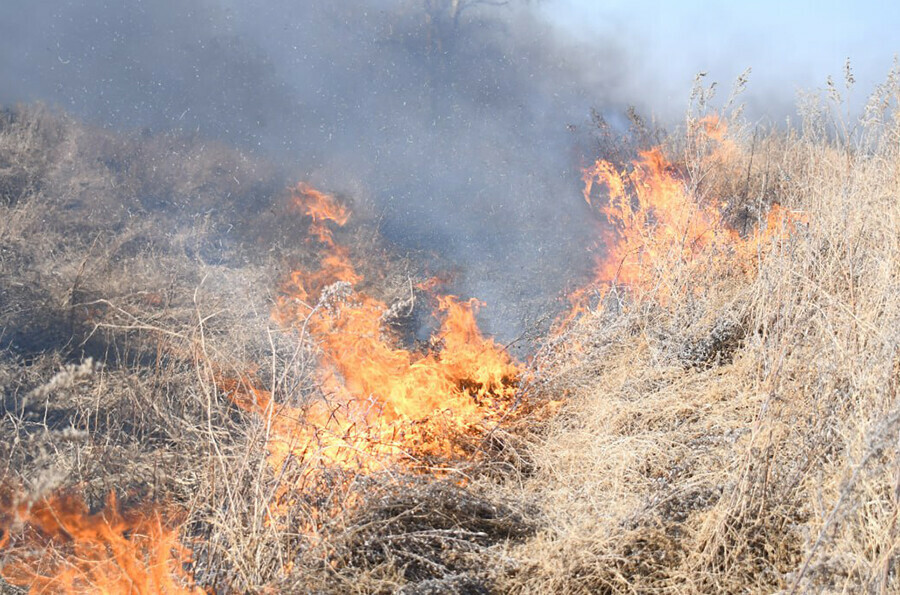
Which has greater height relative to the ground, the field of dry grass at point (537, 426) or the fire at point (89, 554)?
the field of dry grass at point (537, 426)

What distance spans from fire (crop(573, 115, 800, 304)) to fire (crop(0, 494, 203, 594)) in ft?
11.8

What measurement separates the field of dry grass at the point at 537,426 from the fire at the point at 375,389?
129 mm

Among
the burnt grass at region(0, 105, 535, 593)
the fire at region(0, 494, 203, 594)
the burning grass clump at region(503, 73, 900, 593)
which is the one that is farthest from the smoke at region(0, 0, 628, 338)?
the fire at region(0, 494, 203, 594)

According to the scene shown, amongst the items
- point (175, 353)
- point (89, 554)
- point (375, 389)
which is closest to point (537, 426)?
point (375, 389)

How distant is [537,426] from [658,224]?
3141 mm

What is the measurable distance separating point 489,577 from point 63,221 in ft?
17.0

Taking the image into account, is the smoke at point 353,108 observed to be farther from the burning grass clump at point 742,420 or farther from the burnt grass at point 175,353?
the burning grass clump at point 742,420

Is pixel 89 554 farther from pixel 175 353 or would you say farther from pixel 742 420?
pixel 742 420

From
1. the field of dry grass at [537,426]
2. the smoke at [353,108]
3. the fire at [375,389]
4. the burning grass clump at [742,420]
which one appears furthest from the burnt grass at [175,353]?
the burning grass clump at [742,420]

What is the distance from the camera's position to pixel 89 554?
3047mm

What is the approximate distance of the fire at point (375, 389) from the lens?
3412 mm

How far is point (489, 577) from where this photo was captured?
9.12ft

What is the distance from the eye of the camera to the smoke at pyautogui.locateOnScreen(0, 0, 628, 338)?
23.1 ft

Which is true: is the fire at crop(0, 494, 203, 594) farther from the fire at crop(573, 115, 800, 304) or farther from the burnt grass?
the fire at crop(573, 115, 800, 304)
